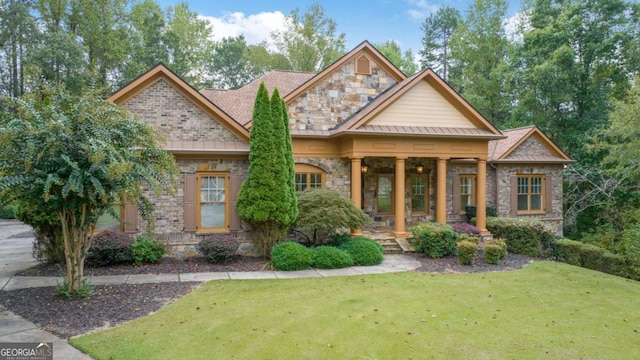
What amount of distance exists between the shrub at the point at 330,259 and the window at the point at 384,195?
521 cm

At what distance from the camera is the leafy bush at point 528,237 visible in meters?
13.9

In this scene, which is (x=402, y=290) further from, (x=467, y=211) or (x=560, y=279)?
(x=467, y=211)

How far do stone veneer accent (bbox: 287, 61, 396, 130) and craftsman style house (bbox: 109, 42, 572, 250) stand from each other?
0.04 meters

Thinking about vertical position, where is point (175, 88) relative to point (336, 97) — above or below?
below

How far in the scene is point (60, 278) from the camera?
9273mm

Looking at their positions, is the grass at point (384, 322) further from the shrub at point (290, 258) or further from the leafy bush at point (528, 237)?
the leafy bush at point (528, 237)

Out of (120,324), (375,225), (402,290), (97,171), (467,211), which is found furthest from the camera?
(467,211)

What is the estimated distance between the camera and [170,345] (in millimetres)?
5559

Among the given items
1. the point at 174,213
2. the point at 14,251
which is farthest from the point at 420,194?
the point at 14,251

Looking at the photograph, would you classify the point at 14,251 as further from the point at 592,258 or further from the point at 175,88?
the point at 592,258

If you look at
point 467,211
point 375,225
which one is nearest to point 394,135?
point 375,225

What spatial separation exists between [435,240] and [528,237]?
4.01 meters

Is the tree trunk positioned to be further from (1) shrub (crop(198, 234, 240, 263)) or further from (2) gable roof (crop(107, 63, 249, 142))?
(2) gable roof (crop(107, 63, 249, 142))

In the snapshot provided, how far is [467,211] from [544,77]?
9.67m
